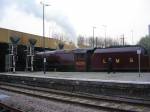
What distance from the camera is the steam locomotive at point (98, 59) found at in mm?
31219

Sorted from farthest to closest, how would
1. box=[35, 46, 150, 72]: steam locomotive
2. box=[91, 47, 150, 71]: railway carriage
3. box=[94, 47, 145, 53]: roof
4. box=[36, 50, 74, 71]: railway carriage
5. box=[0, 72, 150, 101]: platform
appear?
box=[36, 50, 74, 71]: railway carriage < box=[94, 47, 145, 53]: roof < box=[35, 46, 150, 72]: steam locomotive < box=[91, 47, 150, 71]: railway carriage < box=[0, 72, 150, 101]: platform

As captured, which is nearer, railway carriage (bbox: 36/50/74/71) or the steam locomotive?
the steam locomotive

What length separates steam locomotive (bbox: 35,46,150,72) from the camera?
31219 millimetres

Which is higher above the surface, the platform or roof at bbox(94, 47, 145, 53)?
roof at bbox(94, 47, 145, 53)

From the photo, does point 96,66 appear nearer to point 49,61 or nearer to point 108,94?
point 49,61

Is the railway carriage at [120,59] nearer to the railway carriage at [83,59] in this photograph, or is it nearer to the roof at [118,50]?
the roof at [118,50]

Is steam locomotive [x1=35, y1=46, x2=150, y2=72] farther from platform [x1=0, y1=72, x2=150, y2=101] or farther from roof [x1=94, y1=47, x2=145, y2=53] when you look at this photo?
platform [x1=0, y1=72, x2=150, y2=101]

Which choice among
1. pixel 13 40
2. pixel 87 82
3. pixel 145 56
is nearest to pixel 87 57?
pixel 145 56

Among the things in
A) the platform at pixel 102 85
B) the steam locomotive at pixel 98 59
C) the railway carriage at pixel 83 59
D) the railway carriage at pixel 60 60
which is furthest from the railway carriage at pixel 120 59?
the platform at pixel 102 85

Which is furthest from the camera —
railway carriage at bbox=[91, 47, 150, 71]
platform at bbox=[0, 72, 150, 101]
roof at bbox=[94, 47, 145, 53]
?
roof at bbox=[94, 47, 145, 53]

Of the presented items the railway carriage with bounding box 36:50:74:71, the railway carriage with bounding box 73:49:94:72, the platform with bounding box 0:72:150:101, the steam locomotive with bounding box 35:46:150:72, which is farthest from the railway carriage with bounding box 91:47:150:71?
the platform with bounding box 0:72:150:101

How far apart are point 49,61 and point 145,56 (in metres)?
16.0

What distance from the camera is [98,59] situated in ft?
113

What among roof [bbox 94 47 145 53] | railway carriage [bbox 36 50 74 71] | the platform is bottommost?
the platform
